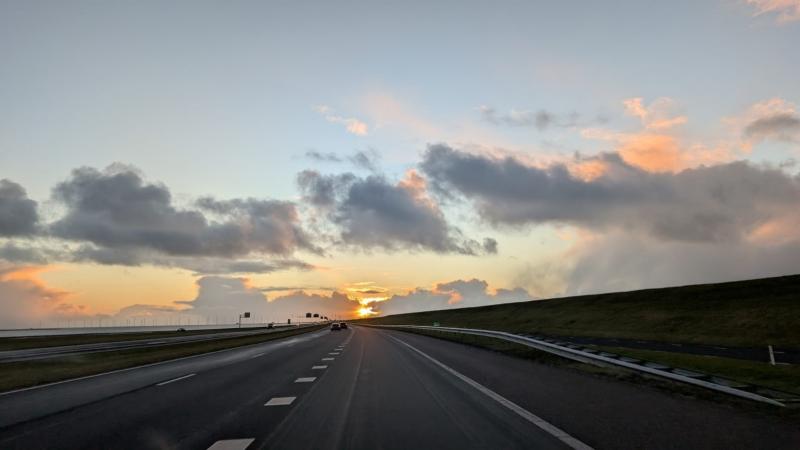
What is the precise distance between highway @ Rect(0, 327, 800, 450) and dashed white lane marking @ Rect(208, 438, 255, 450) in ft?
0.04

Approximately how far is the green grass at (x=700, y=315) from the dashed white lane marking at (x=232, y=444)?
111 ft

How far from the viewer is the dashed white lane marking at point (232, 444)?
7.43 m

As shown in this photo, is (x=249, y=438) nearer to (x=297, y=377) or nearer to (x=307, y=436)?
(x=307, y=436)

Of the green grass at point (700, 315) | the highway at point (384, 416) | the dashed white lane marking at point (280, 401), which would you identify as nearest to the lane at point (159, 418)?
the highway at point (384, 416)

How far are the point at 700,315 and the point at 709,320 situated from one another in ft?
12.6

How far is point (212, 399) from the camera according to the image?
41.2 ft

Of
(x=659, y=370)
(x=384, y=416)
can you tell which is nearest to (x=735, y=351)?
(x=659, y=370)

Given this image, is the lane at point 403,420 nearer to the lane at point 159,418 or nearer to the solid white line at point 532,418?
the solid white line at point 532,418

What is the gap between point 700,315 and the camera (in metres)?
50.8

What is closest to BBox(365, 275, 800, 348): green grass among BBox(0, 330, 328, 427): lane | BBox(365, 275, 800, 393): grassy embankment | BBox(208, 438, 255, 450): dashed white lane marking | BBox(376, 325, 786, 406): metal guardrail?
BBox(365, 275, 800, 393): grassy embankment

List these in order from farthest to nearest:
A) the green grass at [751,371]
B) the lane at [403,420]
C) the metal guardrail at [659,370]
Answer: the green grass at [751,371], the metal guardrail at [659,370], the lane at [403,420]

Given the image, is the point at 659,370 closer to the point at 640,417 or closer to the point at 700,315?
the point at 640,417

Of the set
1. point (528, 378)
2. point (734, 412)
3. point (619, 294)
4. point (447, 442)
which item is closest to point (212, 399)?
point (447, 442)

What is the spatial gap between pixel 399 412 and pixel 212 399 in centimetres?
468
